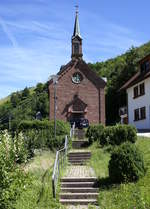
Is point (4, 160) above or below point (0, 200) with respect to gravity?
above

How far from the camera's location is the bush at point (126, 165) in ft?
45.3

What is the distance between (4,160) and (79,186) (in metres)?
5.09

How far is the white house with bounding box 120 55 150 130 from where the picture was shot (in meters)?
34.8

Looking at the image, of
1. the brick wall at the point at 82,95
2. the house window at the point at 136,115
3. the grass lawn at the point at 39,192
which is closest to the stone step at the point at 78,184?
the grass lawn at the point at 39,192

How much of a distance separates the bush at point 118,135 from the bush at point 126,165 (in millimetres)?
8256

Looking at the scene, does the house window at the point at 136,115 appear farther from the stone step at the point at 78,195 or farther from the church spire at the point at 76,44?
the stone step at the point at 78,195

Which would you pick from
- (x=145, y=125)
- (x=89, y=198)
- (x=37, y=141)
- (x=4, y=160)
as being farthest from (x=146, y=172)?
(x=145, y=125)

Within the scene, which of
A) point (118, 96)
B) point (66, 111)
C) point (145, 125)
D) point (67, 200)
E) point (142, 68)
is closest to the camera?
point (67, 200)

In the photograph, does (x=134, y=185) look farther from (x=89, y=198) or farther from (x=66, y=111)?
(x=66, y=111)

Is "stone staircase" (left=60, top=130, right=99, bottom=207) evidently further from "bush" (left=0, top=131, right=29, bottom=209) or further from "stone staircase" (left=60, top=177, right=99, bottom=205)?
"bush" (left=0, top=131, right=29, bottom=209)

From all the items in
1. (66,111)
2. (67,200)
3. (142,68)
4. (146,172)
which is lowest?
(67,200)

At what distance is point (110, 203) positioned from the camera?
12391 millimetres

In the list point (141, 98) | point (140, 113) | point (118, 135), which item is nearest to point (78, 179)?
point (118, 135)

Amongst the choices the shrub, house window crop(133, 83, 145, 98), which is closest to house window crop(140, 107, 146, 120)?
house window crop(133, 83, 145, 98)
